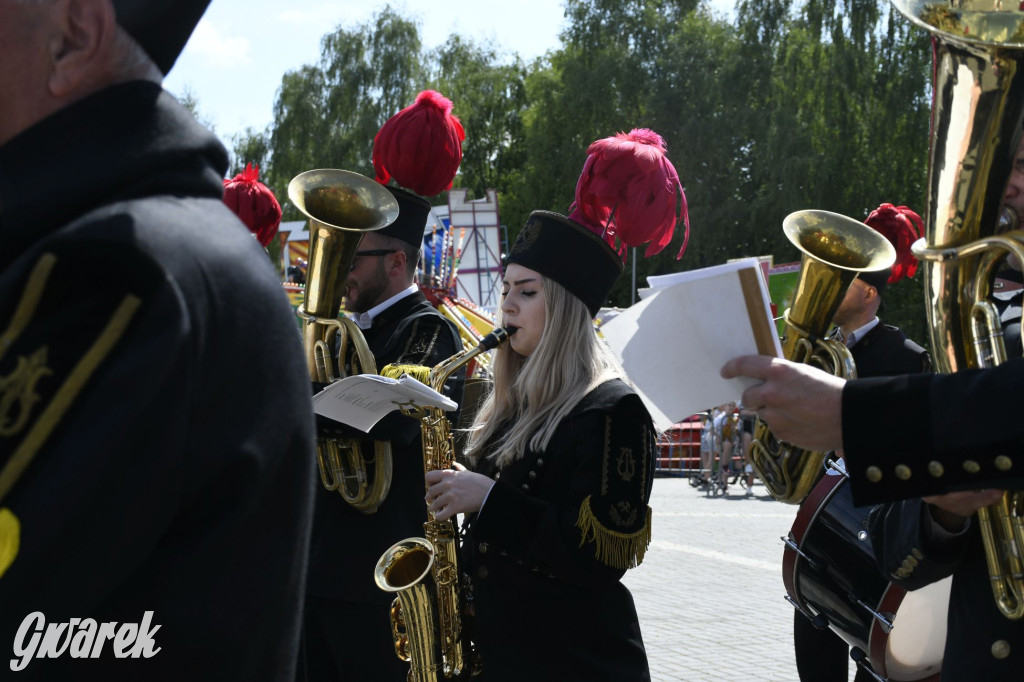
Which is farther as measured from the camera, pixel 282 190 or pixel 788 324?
pixel 282 190

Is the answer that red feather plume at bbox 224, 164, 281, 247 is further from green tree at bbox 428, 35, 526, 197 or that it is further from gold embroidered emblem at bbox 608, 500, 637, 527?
green tree at bbox 428, 35, 526, 197

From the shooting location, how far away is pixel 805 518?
178 inches

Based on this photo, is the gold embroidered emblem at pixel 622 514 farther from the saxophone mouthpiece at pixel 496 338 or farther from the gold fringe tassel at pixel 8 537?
the gold fringe tassel at pixel 8 537

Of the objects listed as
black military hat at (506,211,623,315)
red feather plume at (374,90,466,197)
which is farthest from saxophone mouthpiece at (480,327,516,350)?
red feather plume at (374,90,466,197)

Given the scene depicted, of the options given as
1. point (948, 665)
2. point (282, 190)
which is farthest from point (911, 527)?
point (282, 190)

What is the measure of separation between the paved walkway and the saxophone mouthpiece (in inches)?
120

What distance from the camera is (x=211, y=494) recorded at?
4.31 ft

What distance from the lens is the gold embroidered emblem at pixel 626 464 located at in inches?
132

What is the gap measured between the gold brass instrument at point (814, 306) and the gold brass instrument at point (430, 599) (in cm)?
101

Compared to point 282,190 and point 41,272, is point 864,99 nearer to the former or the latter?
point 282,190

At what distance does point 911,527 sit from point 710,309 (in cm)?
94

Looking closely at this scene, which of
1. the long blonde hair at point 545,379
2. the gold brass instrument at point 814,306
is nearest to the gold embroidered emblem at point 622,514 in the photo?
the long blonde hair at point 545,379

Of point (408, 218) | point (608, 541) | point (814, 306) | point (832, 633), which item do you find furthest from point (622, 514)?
point (832, 633)

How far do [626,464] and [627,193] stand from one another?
1.00m
